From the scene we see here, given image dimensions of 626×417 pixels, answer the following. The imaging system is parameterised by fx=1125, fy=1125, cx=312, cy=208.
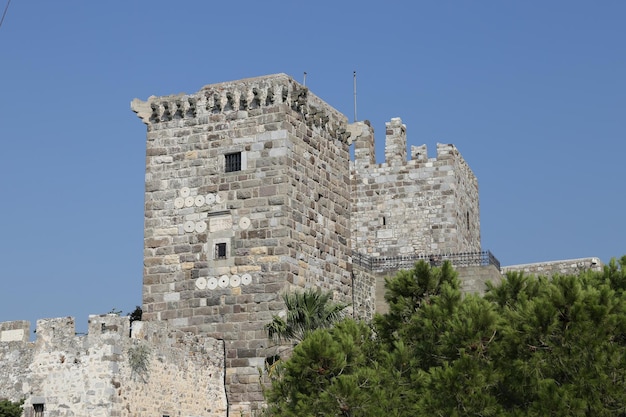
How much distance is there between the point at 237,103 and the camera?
2895cm

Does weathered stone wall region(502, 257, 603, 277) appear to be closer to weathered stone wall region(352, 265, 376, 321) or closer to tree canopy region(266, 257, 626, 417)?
weathered stone wall region(352, 265, 376, 321)

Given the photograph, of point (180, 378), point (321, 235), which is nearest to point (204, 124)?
point (321, 235)

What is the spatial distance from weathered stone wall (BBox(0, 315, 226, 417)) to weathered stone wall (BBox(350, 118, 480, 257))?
12.5 m

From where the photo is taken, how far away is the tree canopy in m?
19.7

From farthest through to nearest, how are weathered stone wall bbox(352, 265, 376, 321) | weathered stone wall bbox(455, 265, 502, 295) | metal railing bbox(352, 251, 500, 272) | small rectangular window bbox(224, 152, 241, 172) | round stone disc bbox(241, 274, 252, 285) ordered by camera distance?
metal railing bbox(352, 251, 500, 272) → weathered stone wall bbox(455, 265, 502, 295) → weathered stone wall bbox(352, 265, 376, 321) → small rectangular window bbox(224, 152, 241, 172) → round stone disc bbox(241, 274, 252, 285)

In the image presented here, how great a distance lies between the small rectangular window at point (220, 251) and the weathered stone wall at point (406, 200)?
31.8 feet

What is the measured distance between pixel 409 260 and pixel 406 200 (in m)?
2.22

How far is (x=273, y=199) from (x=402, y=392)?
7.94 metres

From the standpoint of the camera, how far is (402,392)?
70.4 feet

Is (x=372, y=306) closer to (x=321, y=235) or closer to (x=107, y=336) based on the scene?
(x=321, y=235)

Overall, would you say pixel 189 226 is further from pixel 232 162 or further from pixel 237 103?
pixel 237 103

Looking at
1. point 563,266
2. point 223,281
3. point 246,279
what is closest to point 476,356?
point 246,279

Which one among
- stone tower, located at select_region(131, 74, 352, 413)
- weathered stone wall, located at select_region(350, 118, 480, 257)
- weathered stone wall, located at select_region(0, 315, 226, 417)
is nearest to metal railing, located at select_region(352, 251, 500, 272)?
weathered stone wall, located at select_region(350, 118, 480, 257)

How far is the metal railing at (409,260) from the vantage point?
34.4 metres
